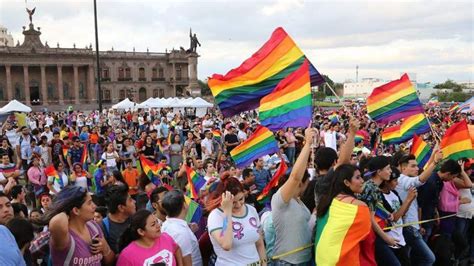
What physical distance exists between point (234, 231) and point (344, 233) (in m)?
0.87

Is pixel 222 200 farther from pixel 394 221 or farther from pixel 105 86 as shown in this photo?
pixel 105 86

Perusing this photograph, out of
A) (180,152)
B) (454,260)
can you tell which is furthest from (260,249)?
(180,152)

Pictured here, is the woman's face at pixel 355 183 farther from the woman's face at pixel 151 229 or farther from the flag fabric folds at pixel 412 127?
the flag fabric folds at pixel 412 127

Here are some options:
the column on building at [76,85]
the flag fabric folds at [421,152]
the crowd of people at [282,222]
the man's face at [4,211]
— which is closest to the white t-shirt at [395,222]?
the crowd of people at [282,222]

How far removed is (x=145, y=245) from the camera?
369 centimetres

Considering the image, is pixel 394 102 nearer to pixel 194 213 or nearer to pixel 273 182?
pixel 273 182

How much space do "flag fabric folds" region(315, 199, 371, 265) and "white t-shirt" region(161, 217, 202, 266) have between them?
107 cm

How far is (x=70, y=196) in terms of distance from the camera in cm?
354

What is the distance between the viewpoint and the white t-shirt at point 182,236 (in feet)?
13.0

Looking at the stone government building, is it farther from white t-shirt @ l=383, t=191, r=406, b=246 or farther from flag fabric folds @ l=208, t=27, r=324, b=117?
white t-shirt @ l=383, t=191, r=406, b=246

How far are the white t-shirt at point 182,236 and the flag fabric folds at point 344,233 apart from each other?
1.07 m

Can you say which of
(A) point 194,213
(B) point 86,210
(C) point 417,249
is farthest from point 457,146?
(B) point 86,210

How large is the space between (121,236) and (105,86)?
250ft

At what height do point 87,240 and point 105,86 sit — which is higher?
point 105,86
